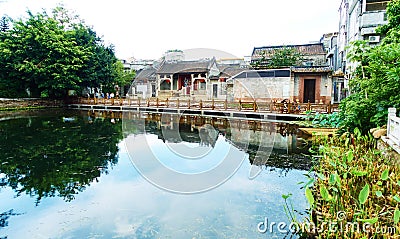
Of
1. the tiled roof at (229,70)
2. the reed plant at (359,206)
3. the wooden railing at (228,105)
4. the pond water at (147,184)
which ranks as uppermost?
the tiled roof at (229,70)

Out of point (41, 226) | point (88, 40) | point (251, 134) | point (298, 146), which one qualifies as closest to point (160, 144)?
point (251, 134)

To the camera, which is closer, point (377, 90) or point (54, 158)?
point (377, 90)

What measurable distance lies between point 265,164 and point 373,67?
121 inches

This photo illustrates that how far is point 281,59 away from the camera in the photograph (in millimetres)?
20422

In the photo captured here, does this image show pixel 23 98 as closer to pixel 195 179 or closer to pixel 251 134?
pixel 251 134

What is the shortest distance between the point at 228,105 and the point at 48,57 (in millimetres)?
13241

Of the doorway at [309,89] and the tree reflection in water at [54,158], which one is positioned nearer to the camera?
the tree reflection in water at [54,158]

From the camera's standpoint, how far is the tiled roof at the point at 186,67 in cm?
2253

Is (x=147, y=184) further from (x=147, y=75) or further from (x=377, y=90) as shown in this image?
(x=147, y=75)

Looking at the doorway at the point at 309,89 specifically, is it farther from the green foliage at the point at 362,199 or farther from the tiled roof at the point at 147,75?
the tiled roof at the point at 147,75

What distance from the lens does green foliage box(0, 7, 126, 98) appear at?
61.2 feet

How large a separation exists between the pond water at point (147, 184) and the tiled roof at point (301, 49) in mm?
14697

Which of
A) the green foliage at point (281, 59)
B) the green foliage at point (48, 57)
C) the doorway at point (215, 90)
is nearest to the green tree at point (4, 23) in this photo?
the green foliage at point (48, 57)

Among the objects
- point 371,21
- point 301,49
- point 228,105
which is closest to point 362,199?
point 371,21
